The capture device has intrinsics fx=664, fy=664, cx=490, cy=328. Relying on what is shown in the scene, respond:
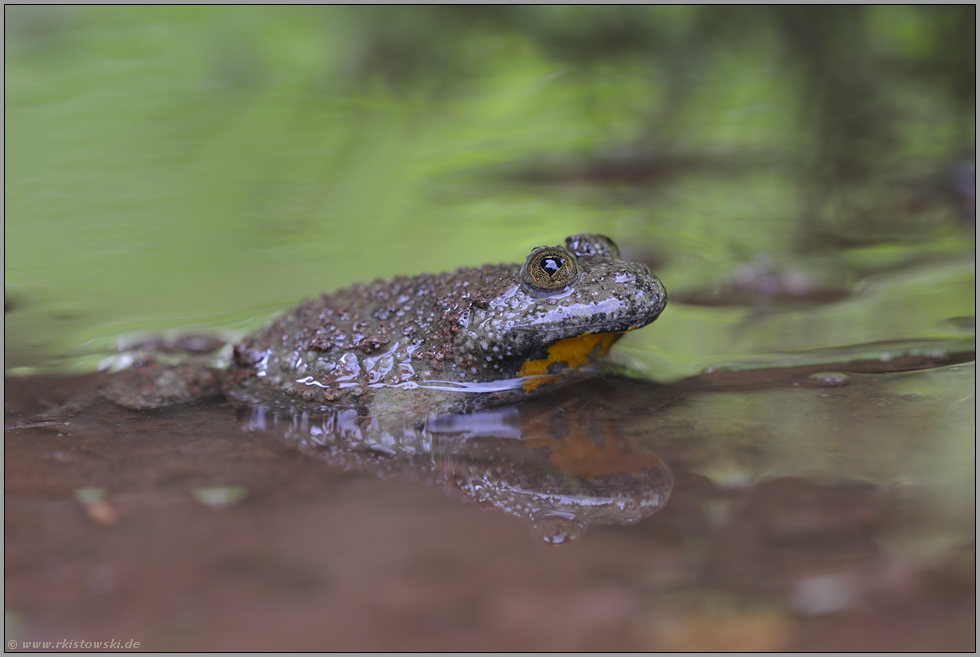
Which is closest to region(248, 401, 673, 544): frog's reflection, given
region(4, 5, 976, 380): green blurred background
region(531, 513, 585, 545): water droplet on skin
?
region(531, 513, 585, 545): water droplet on skin

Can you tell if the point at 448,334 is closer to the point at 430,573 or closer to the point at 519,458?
the point at 519,458

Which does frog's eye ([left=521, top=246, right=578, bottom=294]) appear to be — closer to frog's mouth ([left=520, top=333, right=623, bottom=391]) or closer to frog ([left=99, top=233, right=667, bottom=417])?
frog ([left=99, top=233, right=667, bottom=417])

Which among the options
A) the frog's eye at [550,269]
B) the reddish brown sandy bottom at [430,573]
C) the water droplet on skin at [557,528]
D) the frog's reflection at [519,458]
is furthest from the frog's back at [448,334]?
the water droplet on skin at [557,528]

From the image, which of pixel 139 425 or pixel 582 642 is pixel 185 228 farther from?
pixel 582 642

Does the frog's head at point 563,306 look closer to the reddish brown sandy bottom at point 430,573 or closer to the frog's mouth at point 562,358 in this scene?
the frog's mouth at point 562,358

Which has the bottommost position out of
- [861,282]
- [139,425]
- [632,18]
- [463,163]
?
[139,425]

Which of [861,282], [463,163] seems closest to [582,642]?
[861,282]

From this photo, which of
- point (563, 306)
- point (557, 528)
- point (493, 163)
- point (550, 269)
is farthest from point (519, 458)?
point (493, 163)

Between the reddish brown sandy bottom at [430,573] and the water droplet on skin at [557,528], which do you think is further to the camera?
the water droplet on skin at [557,528]
